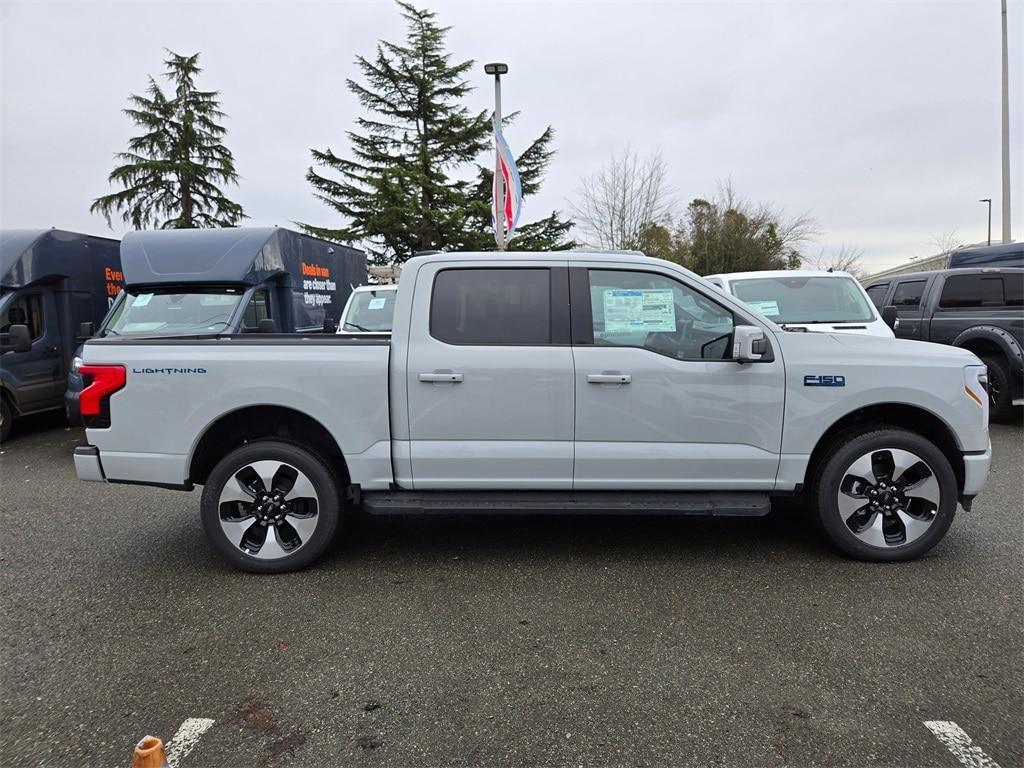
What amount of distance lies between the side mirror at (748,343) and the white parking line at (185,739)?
125 inches

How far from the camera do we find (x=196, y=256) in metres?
8.53

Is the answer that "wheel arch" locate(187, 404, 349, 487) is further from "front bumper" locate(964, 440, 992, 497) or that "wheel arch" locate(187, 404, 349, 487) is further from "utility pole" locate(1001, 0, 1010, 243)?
"utility pole" locate(1001, 0, 1010, 243)

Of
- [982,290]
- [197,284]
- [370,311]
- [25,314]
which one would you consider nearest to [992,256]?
[982,290]

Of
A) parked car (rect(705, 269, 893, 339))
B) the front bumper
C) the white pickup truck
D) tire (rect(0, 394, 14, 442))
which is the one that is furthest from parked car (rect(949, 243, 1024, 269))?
tire (rect(0, 394, 14, 442))

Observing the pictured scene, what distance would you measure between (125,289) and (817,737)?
28.7 feet

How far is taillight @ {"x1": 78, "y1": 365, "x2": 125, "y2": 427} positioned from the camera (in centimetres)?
413

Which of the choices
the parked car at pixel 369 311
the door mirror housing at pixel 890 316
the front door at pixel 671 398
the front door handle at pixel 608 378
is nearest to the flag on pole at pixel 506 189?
the parked car at pixel 369 311

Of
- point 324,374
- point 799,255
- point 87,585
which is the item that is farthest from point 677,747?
point 799,255

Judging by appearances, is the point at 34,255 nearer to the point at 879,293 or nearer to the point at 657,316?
the point at 657,316

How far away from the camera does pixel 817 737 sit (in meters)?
2.60

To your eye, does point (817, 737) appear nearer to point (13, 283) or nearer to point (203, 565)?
point (203, 565)

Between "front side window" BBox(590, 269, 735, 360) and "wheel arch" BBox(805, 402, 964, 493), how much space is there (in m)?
0.89

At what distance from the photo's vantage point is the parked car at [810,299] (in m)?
7.95

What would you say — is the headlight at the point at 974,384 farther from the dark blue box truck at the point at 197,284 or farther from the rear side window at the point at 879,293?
the rear side window at the point at 879,293
